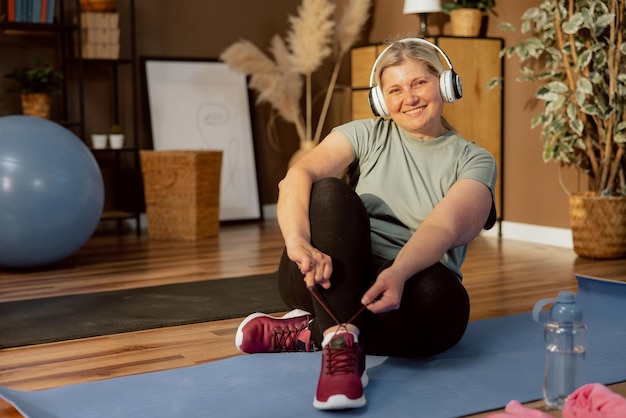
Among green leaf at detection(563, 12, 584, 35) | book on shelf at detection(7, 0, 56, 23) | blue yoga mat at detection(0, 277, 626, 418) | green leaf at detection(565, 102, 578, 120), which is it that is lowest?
blue yoga mat at detection(0, 277, 626, 418)

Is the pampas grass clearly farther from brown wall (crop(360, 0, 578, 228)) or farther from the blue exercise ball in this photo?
the blue exercise ball

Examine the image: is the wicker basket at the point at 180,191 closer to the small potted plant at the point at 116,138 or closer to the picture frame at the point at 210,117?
the small potted plant at the point at 116,138

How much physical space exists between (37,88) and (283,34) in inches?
70.1

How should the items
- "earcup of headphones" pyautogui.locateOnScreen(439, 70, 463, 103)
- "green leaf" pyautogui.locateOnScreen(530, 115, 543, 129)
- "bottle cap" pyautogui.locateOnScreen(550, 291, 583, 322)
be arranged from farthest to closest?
"green leaf" pyautogui.locateOnScreen(530, 115, 543, 129) → "earcup of headphones" pyautogui.locateOnScreen(439, 70, 463, 103) → "bottle cap" pyautogui.locateOnScreen(550, 291, 583, 322)

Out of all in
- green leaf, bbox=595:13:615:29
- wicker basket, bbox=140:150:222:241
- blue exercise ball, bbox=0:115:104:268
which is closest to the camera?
blue exercise ball, bbox=0:115:104:268

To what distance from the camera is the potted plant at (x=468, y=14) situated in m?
4.52

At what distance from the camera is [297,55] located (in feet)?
17.0

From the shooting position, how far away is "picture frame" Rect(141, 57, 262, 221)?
5.12m

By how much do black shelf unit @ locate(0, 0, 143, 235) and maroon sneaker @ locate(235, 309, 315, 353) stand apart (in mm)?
2711

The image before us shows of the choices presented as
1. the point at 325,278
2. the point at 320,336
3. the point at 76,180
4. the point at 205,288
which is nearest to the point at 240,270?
the point at 205,288

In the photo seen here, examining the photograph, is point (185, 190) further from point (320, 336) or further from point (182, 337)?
point (320, 336)

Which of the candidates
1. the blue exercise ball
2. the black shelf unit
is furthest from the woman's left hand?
the black shelf unit

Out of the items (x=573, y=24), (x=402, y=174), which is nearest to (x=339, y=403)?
(x=402, y=174)

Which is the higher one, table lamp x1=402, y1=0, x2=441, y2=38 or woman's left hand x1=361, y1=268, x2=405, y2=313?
table lamp x1=402, y1=0, x2=441, y2=38
